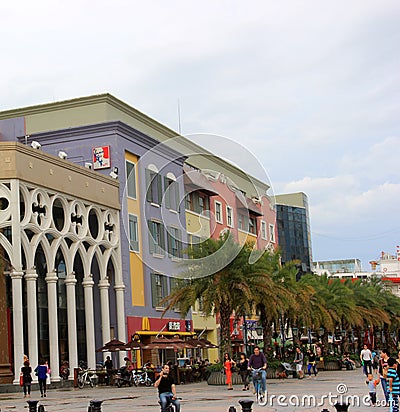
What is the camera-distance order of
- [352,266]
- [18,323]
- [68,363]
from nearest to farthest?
[18,323] < [68,363] < [352,266]

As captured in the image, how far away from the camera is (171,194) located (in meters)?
53.2

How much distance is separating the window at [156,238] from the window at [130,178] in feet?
8.38

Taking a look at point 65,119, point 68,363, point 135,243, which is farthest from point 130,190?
point 68,363

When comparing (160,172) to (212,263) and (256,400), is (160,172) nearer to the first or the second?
(212,263)

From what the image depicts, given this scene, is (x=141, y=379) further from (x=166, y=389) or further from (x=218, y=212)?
(x=218, y=212)

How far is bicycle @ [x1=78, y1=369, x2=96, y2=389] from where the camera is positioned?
3815cm

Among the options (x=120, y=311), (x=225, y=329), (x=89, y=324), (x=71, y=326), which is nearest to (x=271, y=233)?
(x=120, y=311)

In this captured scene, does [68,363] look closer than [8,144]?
No

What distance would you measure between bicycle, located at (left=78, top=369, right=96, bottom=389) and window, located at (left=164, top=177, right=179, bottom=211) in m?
15.1

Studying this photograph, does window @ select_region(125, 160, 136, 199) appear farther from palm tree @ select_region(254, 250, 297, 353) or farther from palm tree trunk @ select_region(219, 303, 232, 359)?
palm tree trunk @ select_region(219, 303, 232, 359)

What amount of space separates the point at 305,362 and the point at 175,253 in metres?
11.9

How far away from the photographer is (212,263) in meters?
36.0

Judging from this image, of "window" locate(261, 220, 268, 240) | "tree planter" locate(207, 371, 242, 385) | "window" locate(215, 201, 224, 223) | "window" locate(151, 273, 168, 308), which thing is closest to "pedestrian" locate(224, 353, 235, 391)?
"tree planter" locate(207, 371, 242, 385)

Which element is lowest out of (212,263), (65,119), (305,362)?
Result: (305,362)
